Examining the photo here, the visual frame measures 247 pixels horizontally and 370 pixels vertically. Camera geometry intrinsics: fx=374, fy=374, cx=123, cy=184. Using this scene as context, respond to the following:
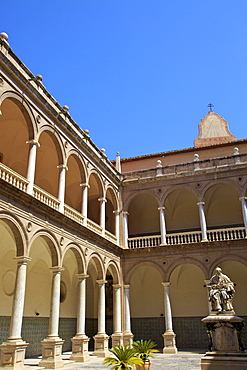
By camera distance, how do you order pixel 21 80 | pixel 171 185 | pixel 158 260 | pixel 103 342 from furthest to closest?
pixel 171 185, pixel 158 260, pixel 103 342, pixel 21 80

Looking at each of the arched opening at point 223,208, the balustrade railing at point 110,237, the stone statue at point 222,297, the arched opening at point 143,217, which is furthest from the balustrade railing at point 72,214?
the arched opening at point 223,208

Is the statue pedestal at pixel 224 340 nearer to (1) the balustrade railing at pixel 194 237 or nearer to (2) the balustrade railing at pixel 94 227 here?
(2) the balustrade railing at pixel 94 227

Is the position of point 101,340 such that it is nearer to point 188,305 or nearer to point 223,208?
point 188,305

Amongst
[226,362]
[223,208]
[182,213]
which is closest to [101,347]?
[226,362]

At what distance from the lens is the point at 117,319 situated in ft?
58.3

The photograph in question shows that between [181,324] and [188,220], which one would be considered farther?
[188,220]

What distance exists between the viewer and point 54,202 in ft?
A: 44.2

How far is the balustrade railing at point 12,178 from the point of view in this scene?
1066cm

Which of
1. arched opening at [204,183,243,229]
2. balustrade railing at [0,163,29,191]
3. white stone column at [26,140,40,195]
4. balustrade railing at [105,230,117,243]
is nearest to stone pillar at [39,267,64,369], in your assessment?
white stone column at [26,140,40,195]

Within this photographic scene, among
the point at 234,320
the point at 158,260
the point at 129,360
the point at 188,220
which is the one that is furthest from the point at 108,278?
the point at 129,360

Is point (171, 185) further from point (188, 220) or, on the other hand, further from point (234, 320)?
point (234, 320)

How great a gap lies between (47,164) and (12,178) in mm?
5916

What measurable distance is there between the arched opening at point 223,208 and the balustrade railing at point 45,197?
392 inches

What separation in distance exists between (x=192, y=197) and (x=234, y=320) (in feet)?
39.7
